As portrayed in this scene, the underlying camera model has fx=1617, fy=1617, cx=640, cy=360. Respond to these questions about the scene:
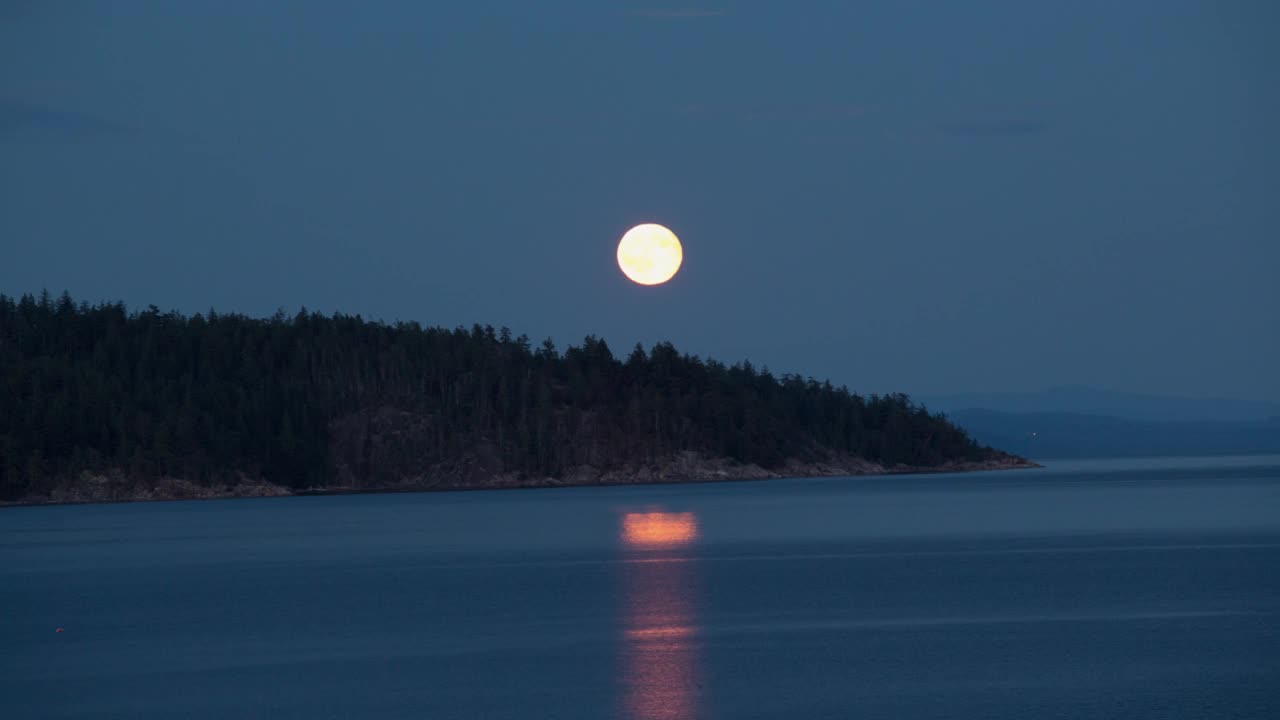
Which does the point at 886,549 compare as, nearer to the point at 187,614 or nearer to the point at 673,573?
the point at 673,573

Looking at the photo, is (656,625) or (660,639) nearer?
(660,639)

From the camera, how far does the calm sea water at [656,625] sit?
32.2 meters

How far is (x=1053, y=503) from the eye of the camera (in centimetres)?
15338

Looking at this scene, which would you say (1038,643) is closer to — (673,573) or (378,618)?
(378,618)

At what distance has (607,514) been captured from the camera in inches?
5531

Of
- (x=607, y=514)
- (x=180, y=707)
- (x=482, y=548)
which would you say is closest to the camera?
(x=180, y=707)

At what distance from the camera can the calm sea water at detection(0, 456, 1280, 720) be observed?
32.2 metres

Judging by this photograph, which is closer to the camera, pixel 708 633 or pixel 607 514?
pixel 708 633

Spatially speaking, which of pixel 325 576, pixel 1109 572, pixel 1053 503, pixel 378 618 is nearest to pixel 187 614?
pixel 378 618

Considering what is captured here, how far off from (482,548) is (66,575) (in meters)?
24.6

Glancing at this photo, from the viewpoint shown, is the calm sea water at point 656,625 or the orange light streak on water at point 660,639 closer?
the orange light streak on water at point 660,639

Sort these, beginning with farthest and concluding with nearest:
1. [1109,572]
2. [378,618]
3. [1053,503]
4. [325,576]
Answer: [1053,503], [325,576], [1109,572], [378,618]

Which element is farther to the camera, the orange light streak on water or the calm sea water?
the calm sea water

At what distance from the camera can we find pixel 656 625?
151 feet
